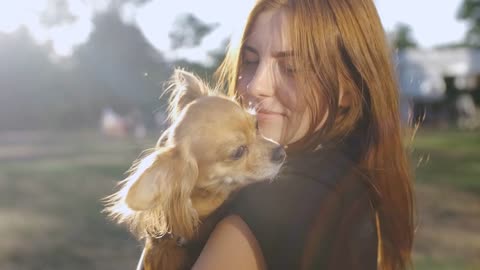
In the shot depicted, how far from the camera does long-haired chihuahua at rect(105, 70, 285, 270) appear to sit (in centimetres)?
223

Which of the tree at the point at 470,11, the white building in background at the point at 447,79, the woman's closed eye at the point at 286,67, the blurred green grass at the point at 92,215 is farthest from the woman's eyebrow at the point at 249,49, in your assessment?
the tree at the point at 470,11

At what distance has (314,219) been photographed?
183 centimetres

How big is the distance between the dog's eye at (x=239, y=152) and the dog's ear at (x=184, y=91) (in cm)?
34

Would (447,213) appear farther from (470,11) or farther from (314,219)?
(470,11)

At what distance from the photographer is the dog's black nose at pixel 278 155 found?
8.63ft

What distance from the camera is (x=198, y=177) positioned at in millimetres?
2594

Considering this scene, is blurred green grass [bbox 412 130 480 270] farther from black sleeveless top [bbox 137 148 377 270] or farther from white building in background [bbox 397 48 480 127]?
white building in background [bbox 397 48 480 127]

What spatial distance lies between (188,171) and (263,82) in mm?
440

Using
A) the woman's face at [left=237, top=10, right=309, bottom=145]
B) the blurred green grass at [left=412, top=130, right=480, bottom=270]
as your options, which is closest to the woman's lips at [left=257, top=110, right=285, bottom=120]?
the woman's face at [left=237, top=10, right=309, bottom=145]

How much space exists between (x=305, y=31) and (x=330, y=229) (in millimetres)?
694

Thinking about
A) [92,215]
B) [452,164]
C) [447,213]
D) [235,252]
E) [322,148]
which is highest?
[452,164]

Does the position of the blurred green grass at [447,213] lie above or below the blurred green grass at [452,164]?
below

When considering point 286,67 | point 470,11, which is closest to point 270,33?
point 286,67

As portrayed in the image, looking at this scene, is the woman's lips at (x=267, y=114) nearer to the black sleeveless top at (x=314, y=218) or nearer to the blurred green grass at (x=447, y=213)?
the black sleeveless top at (x=314, y=218)
